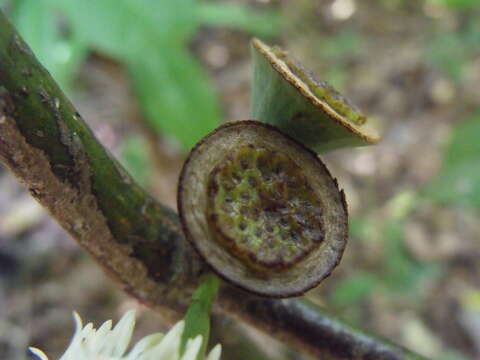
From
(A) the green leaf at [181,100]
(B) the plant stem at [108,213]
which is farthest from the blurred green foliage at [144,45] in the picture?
(B) the plant stem at [108,213]

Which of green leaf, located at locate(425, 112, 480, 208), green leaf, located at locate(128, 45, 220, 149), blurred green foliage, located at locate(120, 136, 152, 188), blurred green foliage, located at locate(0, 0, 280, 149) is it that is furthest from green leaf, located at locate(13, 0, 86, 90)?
green leaf, located at locate(425, 112, 480, 208)

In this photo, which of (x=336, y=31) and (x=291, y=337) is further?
(x=336, y=31)

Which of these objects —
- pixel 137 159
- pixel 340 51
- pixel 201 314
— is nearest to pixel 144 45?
pixel 137 159

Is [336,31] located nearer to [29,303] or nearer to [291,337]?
[29,303]

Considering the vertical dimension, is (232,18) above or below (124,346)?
below

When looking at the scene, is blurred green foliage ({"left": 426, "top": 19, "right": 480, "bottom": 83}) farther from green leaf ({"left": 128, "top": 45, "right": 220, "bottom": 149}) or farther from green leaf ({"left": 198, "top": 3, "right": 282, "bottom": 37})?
green leaf ({"left": 128, "top": 45, "right": 220, "bottom": 149})

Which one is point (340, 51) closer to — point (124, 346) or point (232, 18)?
point (232, 18)

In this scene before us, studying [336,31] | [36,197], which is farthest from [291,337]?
[336,31]
